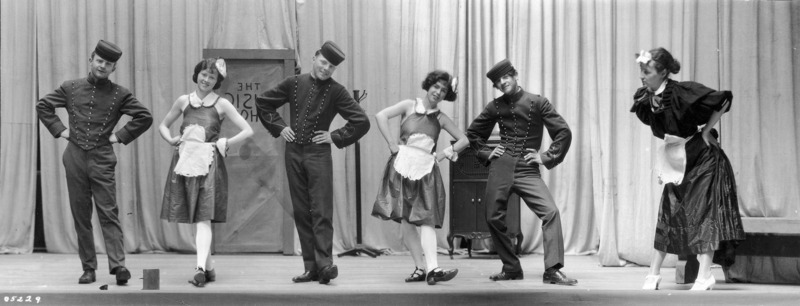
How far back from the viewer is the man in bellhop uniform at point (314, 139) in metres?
7.70

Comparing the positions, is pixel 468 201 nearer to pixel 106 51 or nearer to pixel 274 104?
pixel 274 104

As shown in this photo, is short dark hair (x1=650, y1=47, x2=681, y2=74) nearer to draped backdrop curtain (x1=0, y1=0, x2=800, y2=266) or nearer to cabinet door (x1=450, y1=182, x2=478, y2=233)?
draped backdrop curtain (x1=0, y1=0, x2=800, y2=266)

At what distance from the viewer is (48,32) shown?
9656 mm

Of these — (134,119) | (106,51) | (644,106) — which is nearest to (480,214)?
(644,106)

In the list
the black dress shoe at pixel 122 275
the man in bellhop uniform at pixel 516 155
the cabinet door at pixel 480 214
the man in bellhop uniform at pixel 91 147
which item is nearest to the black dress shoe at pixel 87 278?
the man in bellhop uniform at pixel 91 147

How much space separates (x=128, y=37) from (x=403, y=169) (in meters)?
3.31

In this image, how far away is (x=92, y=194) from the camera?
7.54m

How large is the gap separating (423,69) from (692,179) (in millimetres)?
3370

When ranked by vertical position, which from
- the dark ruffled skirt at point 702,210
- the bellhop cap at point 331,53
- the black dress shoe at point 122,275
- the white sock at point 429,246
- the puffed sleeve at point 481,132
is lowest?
the black dress shoe at point 122,275

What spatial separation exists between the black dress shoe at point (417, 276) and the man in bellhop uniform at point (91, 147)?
6.42ft

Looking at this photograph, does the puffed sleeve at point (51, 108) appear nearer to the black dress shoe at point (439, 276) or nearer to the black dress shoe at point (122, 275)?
the black dress shoe at point (122, 275)

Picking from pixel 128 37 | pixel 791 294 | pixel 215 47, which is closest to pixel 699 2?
pixel 791 294

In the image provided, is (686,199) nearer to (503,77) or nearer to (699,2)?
(503,77)

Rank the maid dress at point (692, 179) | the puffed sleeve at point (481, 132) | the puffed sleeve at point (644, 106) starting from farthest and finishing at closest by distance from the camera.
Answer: the puffed sleeve at point (481, 132) < the puffed sleeve at point (644, 106) < the maid dress at point (692, 179)
